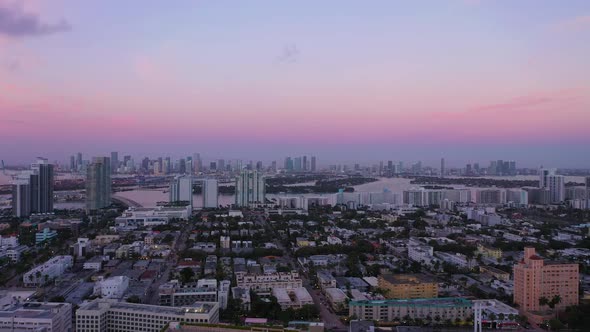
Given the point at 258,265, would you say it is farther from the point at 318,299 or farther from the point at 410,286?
the point at 410,286

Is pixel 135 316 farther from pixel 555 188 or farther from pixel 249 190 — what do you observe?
pixel 555 188

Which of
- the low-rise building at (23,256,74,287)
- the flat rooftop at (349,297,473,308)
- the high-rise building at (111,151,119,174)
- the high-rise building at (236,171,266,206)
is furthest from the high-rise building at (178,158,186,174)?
the flat rooftop at (349,297,473,308)

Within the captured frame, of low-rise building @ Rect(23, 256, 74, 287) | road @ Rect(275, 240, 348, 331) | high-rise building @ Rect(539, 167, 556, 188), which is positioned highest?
high-rise building @ Rect(539, 167, 556, 188)

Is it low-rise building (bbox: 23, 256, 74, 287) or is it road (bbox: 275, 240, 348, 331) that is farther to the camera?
low-rise building (bbox: 23, 256, 74, 287)

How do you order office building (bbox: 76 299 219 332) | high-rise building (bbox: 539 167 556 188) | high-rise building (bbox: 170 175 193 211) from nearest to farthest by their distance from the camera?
office building (bbox: 76 299 219 332), high-rise building (bbox: 170 175 193 211), high-rise building (bbox: 539 167 556 188)

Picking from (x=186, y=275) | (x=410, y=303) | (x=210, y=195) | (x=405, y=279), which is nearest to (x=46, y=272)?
(x=186, y=275)

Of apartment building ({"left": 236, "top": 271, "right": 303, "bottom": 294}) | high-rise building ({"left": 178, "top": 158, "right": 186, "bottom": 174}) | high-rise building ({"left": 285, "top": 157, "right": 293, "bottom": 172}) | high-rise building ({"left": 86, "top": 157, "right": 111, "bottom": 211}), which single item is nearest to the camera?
apartment building ({"left": 236, "top": 271, "right": 303, "bottom": 294})

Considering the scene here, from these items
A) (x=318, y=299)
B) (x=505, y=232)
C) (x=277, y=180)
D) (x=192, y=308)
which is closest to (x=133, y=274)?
(x=318, y=299)

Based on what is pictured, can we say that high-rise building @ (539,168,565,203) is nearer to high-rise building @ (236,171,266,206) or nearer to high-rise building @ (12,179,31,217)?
high-rise building @ (236,171,266,206)
